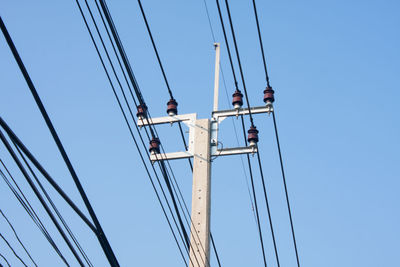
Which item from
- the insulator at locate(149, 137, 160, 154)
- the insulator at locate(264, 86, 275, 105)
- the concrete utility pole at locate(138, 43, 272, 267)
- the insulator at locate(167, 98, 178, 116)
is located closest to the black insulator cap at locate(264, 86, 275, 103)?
the insulator at locate(264, 86, 275, 105)

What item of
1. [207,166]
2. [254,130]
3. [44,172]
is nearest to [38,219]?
[44,172]

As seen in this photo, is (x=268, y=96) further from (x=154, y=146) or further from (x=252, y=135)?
(x=154, y=146)

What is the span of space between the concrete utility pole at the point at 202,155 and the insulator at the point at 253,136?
93 mm

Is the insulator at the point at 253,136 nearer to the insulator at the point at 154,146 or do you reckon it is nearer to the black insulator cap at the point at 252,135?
the black insulator cap at the point at 252,135

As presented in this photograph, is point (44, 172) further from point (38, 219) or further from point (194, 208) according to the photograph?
point (194, 208)

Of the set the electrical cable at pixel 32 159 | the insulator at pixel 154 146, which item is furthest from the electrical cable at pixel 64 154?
the insulator at pixel 154 146

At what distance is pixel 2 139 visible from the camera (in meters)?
5.94

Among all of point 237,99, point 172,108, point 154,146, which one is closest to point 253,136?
point 237,99

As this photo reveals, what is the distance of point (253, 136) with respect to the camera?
33.9 ft

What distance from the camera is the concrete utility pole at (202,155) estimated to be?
9.13 metres

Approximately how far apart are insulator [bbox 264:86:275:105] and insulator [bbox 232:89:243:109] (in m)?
0.43

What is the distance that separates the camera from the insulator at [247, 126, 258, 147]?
33.9 ft

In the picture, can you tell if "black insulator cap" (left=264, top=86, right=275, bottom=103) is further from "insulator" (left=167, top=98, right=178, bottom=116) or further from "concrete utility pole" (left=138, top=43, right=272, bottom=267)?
"insulator" (left=167, top=98, right=178, bottom=116)

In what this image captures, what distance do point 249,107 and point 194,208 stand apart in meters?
2.10
